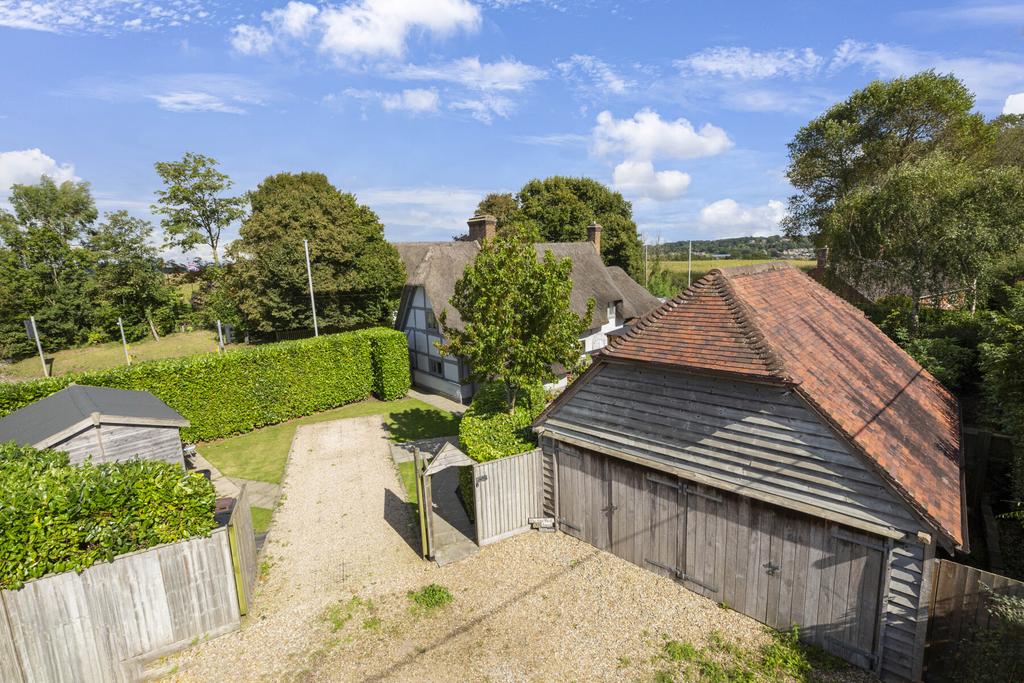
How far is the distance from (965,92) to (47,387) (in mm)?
49566

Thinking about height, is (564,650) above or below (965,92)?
below

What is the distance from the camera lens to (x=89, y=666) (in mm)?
7539

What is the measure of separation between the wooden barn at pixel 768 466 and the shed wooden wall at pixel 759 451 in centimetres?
2

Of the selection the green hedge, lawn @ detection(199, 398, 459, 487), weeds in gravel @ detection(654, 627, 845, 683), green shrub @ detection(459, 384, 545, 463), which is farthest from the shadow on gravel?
the green hedge

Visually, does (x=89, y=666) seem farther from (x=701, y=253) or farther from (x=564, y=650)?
(x=701, y=253)

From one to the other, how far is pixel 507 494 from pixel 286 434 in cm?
1268

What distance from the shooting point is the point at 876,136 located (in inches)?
1286

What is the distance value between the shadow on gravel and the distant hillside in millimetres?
38973

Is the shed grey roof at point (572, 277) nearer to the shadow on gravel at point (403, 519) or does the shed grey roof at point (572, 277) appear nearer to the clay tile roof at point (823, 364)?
the clay tile roof at point (823, 364)

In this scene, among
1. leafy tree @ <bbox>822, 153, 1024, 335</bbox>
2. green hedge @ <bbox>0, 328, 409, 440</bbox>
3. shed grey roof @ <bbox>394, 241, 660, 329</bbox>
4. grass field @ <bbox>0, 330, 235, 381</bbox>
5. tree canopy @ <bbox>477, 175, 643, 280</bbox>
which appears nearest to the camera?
green hedge @ <bbox>0, 328, 409, 440</bbox>

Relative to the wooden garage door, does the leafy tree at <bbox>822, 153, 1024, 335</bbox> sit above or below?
above

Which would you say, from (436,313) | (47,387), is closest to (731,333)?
(436,313)

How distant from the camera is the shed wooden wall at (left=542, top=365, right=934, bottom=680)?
7004 millimetres

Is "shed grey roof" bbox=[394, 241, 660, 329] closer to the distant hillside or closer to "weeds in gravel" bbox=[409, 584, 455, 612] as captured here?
"weeds in gravel" bbox=[409, 584, 455, 612]
